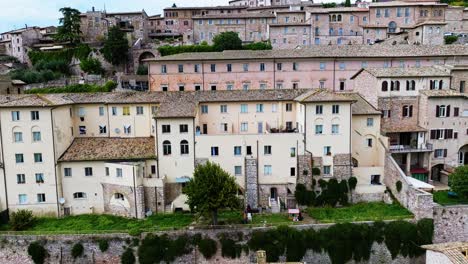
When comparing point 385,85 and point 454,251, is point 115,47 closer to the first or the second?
point 385,85

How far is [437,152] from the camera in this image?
4734 cm

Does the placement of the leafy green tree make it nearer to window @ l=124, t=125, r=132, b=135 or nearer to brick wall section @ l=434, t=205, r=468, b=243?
window @ l=124, t=125, r=132, b=135

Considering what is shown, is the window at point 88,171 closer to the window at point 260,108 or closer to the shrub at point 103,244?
the shrub at point 103,244

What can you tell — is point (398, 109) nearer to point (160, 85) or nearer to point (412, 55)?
point (412, 55)

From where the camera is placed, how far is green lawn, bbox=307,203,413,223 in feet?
124

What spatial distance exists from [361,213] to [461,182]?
31.5ft

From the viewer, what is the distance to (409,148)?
151 feet

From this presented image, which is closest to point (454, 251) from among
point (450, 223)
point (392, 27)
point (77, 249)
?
point (450, 223)

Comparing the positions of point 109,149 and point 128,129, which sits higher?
point 128,129

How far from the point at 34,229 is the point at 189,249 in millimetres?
13944

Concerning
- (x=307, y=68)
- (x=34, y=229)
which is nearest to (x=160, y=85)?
(x=307, y=68)

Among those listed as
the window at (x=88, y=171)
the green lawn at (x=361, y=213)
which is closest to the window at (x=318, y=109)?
the green lawn at (x=361, y=213)

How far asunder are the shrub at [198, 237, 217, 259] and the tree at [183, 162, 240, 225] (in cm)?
200

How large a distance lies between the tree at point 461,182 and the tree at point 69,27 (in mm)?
72263
